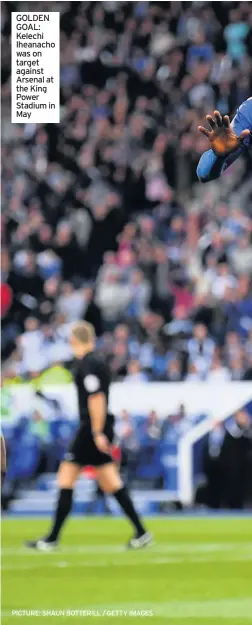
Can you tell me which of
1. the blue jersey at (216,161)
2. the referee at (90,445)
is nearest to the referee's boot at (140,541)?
the referee at (90,445)

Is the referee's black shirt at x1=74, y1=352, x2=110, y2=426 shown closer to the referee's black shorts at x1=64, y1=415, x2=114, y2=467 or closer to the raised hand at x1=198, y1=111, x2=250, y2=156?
the referee's black shorts at x1=64, y1=415, x2=114, y2=467

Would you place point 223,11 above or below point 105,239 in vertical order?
above

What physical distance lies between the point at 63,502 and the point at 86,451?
38 cm

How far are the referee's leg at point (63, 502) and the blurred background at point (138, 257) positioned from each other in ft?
9.84

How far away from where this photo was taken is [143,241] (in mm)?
14930

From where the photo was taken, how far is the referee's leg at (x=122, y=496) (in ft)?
28.8

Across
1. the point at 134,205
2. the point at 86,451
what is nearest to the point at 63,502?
the point at 86,451

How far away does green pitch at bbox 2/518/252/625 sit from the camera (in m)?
6.40

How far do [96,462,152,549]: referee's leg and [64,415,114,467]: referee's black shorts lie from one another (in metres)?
0.06

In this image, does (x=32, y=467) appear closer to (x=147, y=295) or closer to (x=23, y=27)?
(x=147, y=295)

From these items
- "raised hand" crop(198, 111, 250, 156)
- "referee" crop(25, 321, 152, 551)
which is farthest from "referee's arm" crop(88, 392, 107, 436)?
"raised hand" crop(198, 111, 250, 156)

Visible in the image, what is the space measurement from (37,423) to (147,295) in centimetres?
259

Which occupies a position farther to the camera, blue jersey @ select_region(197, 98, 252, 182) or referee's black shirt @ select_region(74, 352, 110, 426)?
referee's black shirt @ select_region(74, 352, 110, 426)

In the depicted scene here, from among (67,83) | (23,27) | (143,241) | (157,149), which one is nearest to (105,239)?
(143,241)
